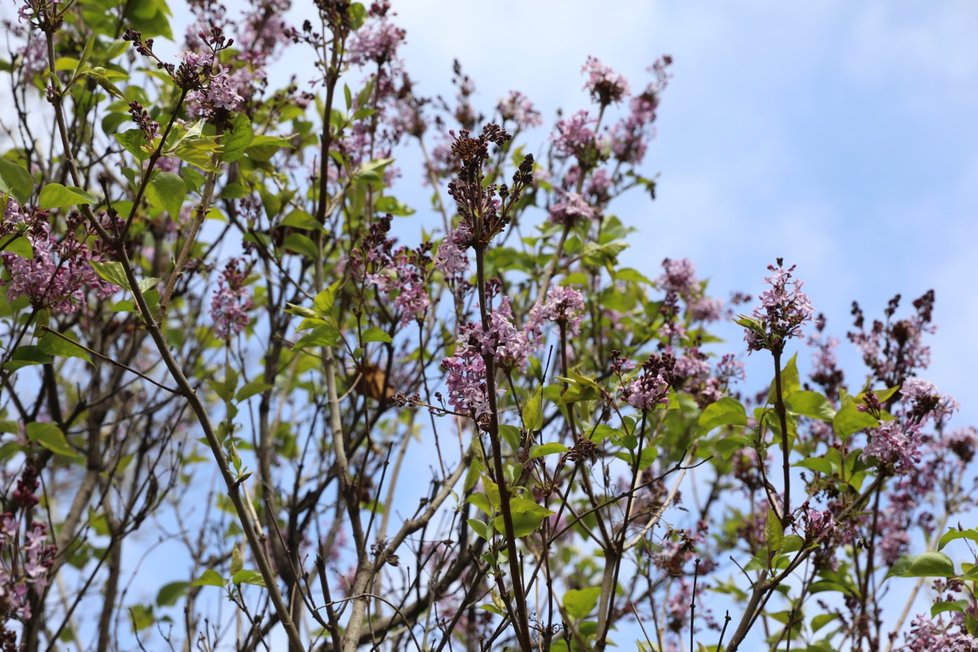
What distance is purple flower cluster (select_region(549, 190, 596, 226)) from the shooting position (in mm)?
4031

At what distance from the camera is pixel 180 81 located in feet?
7.23

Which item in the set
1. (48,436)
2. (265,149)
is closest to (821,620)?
(265,149)

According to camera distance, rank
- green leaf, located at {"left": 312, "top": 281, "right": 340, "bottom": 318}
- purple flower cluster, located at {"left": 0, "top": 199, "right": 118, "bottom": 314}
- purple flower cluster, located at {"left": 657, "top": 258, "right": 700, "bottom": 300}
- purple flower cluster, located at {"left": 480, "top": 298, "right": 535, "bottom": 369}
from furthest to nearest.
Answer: purple flower cluster, located at {"left": 657, "top": 258, "right": 700, "bottom": 300}
green leaf, located at {"left": 312, "top": 281, "right": 340, "bottom": 318}
purple flower cluster, located at {"left": 0, "top": 199, "right": 118, "bottom": 314}
purple flower cluster, located at {"left": 480, "top": 298, "right": 535, "bottom": 369}

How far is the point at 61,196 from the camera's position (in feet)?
7.84

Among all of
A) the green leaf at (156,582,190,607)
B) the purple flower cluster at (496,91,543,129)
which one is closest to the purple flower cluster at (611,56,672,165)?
the purple flower cluster at (496,91,543,129)

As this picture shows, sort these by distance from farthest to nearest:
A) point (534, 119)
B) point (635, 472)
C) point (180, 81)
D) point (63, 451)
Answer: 1. point (534, 119)
2. point (63, 451)
3. point (635, 472)
4. point (180, 81)

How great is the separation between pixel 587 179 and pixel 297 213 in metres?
1.72

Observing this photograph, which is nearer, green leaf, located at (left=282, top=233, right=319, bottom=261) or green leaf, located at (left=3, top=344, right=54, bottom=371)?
green leaf, located at (left=3, top=344, right=54, bottom=371)

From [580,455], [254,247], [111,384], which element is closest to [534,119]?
[254,247]

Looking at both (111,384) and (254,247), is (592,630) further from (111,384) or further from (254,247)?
(111,384)

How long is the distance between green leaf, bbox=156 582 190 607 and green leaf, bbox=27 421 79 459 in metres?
1.51

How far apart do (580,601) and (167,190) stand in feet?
6.23

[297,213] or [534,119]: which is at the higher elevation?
[534,119]

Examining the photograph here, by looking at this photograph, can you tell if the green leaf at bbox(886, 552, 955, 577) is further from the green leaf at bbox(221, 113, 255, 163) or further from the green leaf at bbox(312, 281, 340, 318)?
the green leaf at bbox(221, 113, 255, 163)
